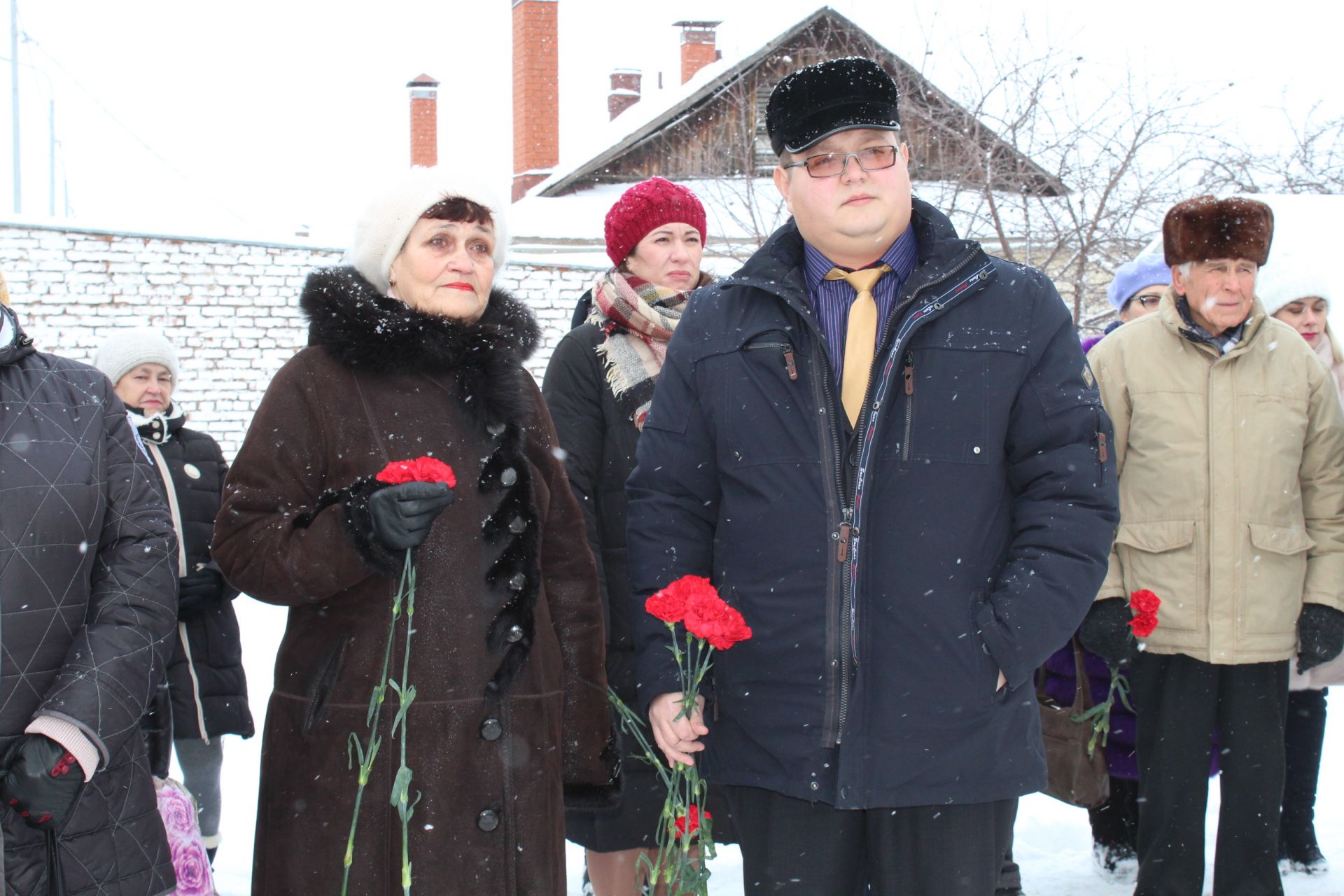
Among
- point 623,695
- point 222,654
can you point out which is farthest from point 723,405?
point 222,654

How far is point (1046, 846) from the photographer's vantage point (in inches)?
164

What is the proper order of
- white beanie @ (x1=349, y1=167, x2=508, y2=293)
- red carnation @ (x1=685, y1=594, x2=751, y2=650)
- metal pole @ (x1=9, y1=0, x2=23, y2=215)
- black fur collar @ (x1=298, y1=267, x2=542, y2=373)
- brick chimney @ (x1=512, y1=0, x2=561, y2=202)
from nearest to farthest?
red carnation @ (x1=685, y1=594, x2=751, y2=650), black fur collar @ (x1=298, y1=267, x2=542, y2=373), white beanie @ (x1=349, y1=167, x2=508, y2=293), metal pole @ (x1=9, y1=0, x2=23, y2=215), brick chimney @ (x1=512, y1=0, x2=561, y2=202)

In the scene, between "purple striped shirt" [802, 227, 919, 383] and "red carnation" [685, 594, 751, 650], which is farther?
"purple striped shirt" [802, 227, 919, 383]

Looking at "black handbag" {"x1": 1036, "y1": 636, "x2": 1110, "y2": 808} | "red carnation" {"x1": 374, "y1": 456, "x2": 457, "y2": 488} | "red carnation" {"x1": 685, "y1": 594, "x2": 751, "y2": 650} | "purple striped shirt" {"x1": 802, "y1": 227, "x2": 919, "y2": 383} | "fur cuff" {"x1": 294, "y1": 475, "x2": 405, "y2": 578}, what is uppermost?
"purple striped shirt" {"x1": 802, "y1": 227, "x2": 919, "y2": 383}

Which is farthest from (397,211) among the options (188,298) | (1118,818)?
(188,298)

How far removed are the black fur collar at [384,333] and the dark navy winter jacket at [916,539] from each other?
57 cm

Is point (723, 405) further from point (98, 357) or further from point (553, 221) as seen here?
point (553, 221)

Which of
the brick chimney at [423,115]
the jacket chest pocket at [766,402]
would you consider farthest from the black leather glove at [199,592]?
the brick chimney at [423,115]

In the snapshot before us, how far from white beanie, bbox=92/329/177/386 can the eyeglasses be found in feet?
8.89

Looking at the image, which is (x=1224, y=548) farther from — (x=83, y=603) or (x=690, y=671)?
(x=83, y=603)

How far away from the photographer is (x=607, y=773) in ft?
8.38

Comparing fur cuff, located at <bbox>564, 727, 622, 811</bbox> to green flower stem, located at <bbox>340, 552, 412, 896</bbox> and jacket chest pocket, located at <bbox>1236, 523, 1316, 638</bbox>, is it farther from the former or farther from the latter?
jacket chest pocket, located at <bbox>1236, 523, 1316, 638</bbox>

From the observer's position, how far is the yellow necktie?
219 centimetres

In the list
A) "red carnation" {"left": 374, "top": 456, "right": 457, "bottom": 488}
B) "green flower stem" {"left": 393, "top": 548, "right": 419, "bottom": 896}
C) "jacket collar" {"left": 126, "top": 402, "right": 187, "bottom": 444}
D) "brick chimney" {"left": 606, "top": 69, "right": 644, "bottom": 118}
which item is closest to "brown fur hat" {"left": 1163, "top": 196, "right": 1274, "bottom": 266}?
"red carnation" {"left": 374, "top": 456, "right": 457, "bottom": 488}
